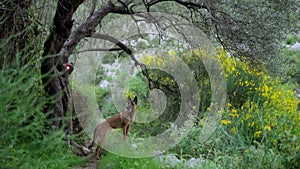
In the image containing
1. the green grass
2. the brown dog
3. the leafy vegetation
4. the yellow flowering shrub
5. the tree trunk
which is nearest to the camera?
the leafy vegetation

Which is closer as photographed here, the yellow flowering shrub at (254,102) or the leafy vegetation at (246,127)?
the leafy vegetation at (246,127)

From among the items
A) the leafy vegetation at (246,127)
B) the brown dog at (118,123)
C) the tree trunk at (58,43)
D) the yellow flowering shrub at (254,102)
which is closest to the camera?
the leafy vegetation at (246,127)

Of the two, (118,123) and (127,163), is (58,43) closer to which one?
(118,123)

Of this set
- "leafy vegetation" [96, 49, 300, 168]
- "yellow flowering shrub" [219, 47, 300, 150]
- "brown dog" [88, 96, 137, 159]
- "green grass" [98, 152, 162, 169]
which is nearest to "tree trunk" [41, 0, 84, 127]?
"brown dog" [88, 96, 137, 159]

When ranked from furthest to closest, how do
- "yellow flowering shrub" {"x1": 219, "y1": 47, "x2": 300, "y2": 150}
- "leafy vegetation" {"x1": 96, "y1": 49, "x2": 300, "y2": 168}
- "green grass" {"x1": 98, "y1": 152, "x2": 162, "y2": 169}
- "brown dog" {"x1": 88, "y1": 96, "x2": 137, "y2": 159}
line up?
"yellow flowering shrub" {"x1": 219, "y1": 47, "x2": 300, "y2": 150} < "brown dog" {"x1": 88, "y1": 96, "x2": 137, "y2": 159} < "green grass" {"x1": 98, "y1": 152, "x2": 162, "y2": 169} < "leafy vegetation" {"x1": 96, "y1": 49, "x2": 300, "y2": 168}

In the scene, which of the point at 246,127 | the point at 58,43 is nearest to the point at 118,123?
the point at 58,43

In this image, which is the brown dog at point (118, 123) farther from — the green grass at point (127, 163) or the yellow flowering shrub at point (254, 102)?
the yellow flowering shrub at point (254, 102)

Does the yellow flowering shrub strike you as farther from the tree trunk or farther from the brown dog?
the tree trunk

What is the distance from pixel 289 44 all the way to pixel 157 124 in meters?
9.04

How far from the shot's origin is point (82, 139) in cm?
642

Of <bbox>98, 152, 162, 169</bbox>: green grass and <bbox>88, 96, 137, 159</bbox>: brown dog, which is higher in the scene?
<bbox>88, 96, 137, 159</bbox>: brown dog

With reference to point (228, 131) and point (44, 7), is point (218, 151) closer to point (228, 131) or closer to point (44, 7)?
point (228, 131)

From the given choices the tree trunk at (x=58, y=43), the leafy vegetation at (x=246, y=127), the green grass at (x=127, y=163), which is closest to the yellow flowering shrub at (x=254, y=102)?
the leafy vegetation at (x=246, y=127)

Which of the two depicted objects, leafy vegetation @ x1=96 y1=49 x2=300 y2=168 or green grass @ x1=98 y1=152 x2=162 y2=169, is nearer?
leafy vegetation @ x1=96 y1=49 x2=300 y2=168
